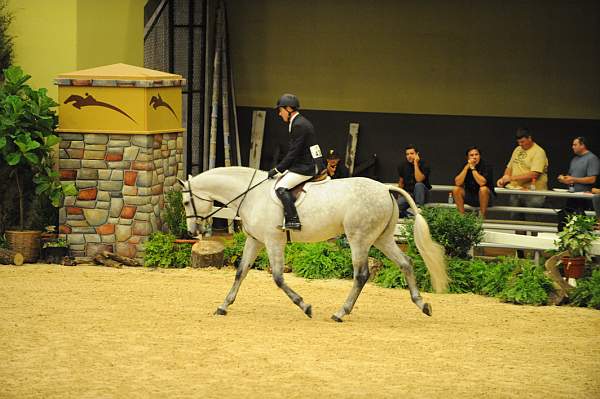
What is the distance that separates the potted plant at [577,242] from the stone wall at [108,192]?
5.89 m

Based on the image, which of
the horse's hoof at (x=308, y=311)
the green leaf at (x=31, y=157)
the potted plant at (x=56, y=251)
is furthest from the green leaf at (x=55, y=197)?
the horse's hoof at (x=308, y=311)

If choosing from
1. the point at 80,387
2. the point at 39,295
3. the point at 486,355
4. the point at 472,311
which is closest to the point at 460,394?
the point at 486,355

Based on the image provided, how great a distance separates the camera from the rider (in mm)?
13453

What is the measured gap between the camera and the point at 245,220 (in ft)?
44.9

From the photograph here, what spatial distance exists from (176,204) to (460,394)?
811 cm

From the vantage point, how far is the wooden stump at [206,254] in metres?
17.0

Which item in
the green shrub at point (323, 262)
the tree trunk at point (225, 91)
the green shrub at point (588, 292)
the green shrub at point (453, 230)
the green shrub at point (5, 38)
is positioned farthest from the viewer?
the tree trunk at point (225, 91)

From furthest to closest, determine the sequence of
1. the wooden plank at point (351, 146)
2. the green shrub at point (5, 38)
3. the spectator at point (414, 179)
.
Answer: the wooden plank at point (351, 146), the green shrub at point (5, 38), the spectator at point (414, 179)

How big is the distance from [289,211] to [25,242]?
5.36m

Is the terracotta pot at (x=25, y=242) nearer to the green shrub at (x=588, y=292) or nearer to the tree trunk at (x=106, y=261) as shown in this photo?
the tree trunk at (x=106, y=261)

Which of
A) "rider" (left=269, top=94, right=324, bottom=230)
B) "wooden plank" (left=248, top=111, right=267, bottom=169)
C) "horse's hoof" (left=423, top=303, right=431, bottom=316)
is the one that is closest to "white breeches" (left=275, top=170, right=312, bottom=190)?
"rider" (left=269, top=94, right=324, bottom=230)

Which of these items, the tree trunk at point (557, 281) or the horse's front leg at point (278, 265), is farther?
the tree trunk at point (557, 281)

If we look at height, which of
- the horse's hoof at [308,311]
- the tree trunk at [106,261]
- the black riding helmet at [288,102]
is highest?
the black riding helmet at [288,102]

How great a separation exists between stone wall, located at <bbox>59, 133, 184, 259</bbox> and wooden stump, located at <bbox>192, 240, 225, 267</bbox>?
0.80 metres
